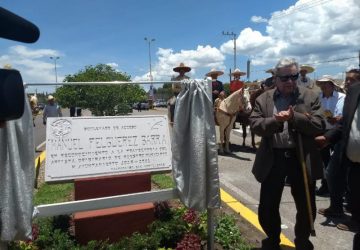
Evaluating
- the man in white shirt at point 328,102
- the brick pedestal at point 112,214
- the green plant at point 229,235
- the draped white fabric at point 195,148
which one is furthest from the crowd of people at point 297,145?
the man in white shirt at point 328,102

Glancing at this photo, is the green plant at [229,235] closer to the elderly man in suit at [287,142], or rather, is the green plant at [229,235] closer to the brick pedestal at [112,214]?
the elderly man in suit at [287,142]

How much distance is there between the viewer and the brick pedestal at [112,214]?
162 inches

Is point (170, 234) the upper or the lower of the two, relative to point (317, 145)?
lower

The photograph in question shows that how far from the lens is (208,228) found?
4207mm

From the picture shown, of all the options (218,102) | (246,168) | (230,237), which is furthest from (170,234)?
(218,102)

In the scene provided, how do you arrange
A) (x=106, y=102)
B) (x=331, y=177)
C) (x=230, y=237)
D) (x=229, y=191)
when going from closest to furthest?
(x=230, y=237) < (x=331, y=177) < (x=229, y=191) < (x=106, y=102)

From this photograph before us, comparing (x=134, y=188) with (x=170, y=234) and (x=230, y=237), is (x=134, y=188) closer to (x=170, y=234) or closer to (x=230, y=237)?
(x=170, y=234)

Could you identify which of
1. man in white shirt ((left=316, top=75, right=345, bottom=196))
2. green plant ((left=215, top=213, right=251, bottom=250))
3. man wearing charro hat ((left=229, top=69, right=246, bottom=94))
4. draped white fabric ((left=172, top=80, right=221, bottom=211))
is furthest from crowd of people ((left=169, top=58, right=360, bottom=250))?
man wearing charro hat ((left=229, top=69, right=246, bottom=94))

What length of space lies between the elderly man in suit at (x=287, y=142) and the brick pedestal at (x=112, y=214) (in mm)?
1236

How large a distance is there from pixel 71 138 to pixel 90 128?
21 centimetres

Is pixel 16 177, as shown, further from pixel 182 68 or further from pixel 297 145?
pixel 182 68

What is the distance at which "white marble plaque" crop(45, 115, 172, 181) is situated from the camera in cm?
400

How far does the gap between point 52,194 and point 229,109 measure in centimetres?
583

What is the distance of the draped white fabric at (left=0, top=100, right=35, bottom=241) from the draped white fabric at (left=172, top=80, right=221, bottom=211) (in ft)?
4.61
